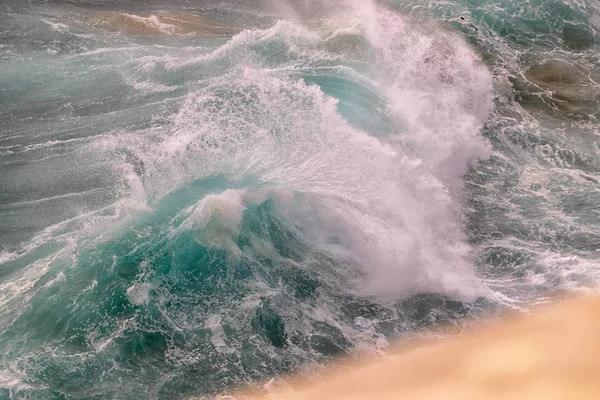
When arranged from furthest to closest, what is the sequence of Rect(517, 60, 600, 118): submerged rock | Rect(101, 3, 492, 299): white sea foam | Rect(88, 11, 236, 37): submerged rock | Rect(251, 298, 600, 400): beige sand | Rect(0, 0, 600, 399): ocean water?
Rect(88, 11, 236, 37): submerged rock, Rect(517, 60, 600, 118): submerged rock, Rect(101, 3, 492, 299): white sea foam, Rect(0, 0, 600, 399): ocean water, Rect(251, 298, 600, 400): beige sand

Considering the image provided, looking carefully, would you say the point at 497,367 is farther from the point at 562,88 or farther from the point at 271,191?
the point at 562,88

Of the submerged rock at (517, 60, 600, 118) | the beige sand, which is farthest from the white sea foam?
the submerged rock at (517, 60, 600, 118)

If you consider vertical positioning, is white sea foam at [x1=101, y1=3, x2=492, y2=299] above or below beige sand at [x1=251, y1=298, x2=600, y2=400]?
above

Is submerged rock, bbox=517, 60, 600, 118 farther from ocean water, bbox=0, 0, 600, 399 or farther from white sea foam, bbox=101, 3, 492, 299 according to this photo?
white sea foam, bbox=101, 3, 492, 299

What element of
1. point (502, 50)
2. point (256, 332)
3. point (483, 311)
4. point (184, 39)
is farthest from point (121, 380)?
point (502, 50)

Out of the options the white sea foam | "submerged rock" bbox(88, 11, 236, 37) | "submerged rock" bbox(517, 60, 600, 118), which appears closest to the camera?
the white sea foam

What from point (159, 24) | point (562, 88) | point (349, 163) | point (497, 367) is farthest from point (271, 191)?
point (562, 88)

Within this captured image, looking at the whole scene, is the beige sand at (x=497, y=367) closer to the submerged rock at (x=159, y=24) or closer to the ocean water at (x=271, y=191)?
the ocean water at (x=271, y=191)
